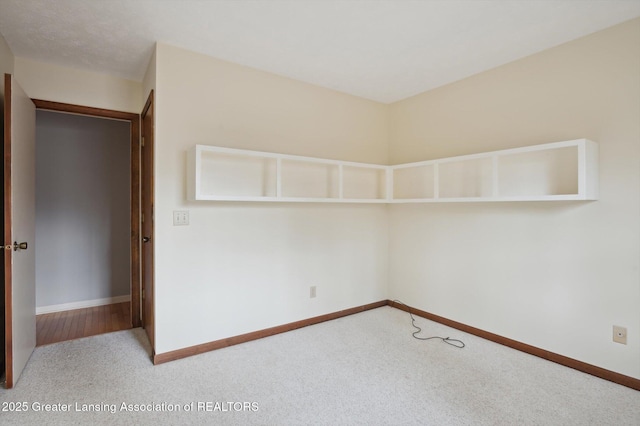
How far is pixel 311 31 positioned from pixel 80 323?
3.54 metres

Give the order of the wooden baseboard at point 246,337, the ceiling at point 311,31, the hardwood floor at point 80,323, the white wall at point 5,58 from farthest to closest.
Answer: the hardwood floor at point 80,323 < the wooden baseboard at point 246,337 < the white wall at point 5,58 < the ceiling at point 311,31

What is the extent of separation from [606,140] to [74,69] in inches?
168

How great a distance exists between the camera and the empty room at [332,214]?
2.03 m

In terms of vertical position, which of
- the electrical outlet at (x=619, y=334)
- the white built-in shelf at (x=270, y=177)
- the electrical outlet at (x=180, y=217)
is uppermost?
the white built-in shelf at (x=270, y=177)

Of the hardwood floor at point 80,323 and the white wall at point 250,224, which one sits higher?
the white wall at point 250,224

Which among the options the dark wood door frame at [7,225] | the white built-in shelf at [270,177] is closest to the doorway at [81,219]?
the dark wood door frame at [7,225]

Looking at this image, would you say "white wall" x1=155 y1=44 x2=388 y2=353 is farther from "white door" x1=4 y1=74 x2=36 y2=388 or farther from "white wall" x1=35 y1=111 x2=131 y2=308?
"white wall" x1=35 y1=111 x2=131 y2=308

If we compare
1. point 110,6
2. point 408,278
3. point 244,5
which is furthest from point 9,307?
point 408,278

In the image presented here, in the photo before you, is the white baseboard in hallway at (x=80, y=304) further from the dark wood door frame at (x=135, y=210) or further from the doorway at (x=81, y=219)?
the dark wood door frame at (x=135, y=210)

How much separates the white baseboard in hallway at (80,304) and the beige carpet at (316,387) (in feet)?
4.14

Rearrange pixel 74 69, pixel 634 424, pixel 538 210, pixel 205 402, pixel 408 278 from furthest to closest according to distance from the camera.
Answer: pixel 408 278
pixel 74 69
pixel 538 210
pixel 205 402
pixel 634 424

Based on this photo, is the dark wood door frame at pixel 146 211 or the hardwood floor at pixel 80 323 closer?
the dark wood door frame at pixel 146 211

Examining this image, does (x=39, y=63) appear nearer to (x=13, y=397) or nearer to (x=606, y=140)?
(x=13, y=397)

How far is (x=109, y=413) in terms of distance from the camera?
185cm
